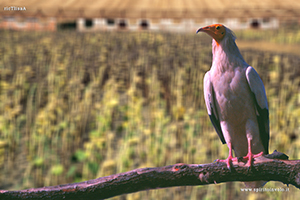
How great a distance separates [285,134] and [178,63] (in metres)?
2.47

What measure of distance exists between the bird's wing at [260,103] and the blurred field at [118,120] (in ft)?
7.15

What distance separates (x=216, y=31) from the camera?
0.66 m

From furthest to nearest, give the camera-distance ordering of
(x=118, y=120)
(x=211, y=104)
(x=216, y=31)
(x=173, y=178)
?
(x=118, y=120) < (x=211, y=104) < (x=173, y=178) < (x=216, y=31)

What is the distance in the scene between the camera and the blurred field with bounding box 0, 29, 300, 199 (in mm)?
3590

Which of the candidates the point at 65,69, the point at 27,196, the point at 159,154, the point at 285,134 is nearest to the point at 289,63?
the point at 285,134

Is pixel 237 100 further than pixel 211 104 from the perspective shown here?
No

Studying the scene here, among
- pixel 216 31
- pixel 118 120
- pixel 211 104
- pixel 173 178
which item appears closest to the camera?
pixel 216 31

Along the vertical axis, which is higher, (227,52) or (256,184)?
(227,52)

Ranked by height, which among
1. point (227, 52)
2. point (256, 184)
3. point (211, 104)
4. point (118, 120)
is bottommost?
point (118, 120)

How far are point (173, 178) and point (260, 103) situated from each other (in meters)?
0.36

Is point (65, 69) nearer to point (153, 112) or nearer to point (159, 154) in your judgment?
point (153, 112)

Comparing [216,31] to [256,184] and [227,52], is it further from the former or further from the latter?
[256,184]

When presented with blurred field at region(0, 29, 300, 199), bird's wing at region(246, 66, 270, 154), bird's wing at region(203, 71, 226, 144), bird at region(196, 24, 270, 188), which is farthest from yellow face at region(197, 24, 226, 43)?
blurred field at region(0, 29, 300, 199)

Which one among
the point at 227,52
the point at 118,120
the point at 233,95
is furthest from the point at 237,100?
the point at 118,120
